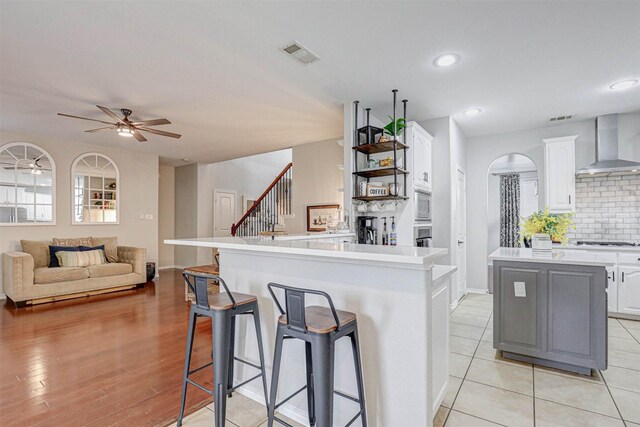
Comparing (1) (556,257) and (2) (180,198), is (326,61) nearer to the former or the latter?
(1) (556,257)

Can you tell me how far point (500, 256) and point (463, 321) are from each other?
1.44 metres

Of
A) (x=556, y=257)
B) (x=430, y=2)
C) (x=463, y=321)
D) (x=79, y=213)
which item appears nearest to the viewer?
(x=430, y=2)

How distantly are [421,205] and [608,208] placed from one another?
9.21 ft

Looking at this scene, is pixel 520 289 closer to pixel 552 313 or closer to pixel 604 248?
pixel 552 313

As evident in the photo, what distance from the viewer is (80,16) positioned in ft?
7.32

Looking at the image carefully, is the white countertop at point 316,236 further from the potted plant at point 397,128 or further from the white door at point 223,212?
the white door at point 223,212

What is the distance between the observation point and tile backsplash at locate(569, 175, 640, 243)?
4.34 m

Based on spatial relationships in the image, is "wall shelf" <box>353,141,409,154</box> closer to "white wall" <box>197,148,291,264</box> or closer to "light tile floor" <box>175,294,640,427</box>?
"light tile floor" <box>175,294,640,427</box>

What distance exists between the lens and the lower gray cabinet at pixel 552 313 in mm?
2426

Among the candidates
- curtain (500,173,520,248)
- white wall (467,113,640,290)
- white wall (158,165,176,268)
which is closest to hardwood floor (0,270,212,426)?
white wall (158,165,176,268)

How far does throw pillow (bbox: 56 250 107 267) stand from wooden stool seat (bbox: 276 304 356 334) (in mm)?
4981

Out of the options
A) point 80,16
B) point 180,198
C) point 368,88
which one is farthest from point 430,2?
point 180,198

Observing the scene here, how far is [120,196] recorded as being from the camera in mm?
6328

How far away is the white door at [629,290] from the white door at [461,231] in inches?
71.5
